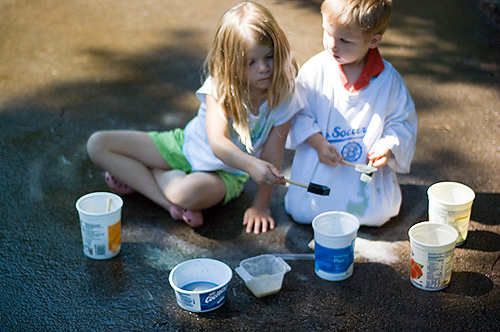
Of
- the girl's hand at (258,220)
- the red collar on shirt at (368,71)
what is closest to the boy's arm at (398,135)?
the red collar on shirt at (368,71)

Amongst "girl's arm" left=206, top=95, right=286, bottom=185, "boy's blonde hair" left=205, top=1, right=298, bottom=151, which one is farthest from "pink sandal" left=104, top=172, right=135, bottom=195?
"boy's blonde hair" left=205, top=1, right=298, bottom=151

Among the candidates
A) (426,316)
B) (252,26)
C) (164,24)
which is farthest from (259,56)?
(164,24)

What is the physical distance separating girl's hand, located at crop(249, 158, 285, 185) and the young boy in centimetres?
34

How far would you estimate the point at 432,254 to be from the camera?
2547 millimetres

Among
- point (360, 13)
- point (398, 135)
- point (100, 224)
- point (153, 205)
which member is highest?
point (360, 13)

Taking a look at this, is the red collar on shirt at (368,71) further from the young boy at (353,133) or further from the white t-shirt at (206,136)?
the white t-shirt at (206,136)

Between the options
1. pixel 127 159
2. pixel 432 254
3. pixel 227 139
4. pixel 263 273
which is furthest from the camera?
pixel 127 159

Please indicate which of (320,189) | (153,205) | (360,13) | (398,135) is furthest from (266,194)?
(360,13)

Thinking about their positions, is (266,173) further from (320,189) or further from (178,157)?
(178,157)

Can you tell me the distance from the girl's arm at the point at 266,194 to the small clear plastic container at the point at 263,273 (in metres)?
0.36

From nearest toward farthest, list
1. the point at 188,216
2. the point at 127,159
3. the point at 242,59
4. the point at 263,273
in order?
the point at 263,273, the point at 242,59, the point at 188,216, the point at 127,159

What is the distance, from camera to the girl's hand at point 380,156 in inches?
115

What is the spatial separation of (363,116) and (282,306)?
98cm

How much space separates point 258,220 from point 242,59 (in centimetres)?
77
